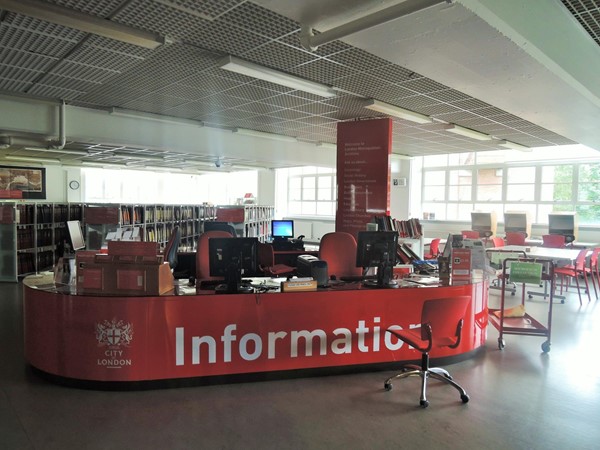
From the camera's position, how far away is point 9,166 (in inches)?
592

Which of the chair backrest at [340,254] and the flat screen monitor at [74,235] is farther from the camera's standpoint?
the flat screen monitor at [74,235]

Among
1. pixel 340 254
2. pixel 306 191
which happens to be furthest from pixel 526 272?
pixel 306 191

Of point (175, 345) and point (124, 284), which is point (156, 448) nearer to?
point (175, 345)

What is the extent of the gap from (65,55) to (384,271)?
407 cm

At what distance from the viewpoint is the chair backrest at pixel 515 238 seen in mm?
9586

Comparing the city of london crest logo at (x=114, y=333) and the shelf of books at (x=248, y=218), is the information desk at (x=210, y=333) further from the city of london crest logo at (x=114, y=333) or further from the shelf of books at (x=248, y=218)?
the shelf of books at (x=248, y=218)

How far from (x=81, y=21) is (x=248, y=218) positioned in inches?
293

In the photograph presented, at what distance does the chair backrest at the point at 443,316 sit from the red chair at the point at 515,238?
7.10 metres

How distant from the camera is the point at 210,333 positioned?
3715 mm

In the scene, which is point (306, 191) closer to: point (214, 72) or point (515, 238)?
point (515, 238)

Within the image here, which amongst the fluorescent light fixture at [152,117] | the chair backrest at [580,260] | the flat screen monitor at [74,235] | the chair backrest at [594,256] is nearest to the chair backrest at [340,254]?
the flat screen monitor at [74,235]

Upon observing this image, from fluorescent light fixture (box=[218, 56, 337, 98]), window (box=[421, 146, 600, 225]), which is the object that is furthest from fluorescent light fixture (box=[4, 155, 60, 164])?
window (box=[421, 146, 600, 225])

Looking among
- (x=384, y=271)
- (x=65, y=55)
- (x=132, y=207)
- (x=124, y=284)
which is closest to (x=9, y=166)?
(x=132, y=207)

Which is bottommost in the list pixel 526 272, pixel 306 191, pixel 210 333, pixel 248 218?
pixel 210 333
